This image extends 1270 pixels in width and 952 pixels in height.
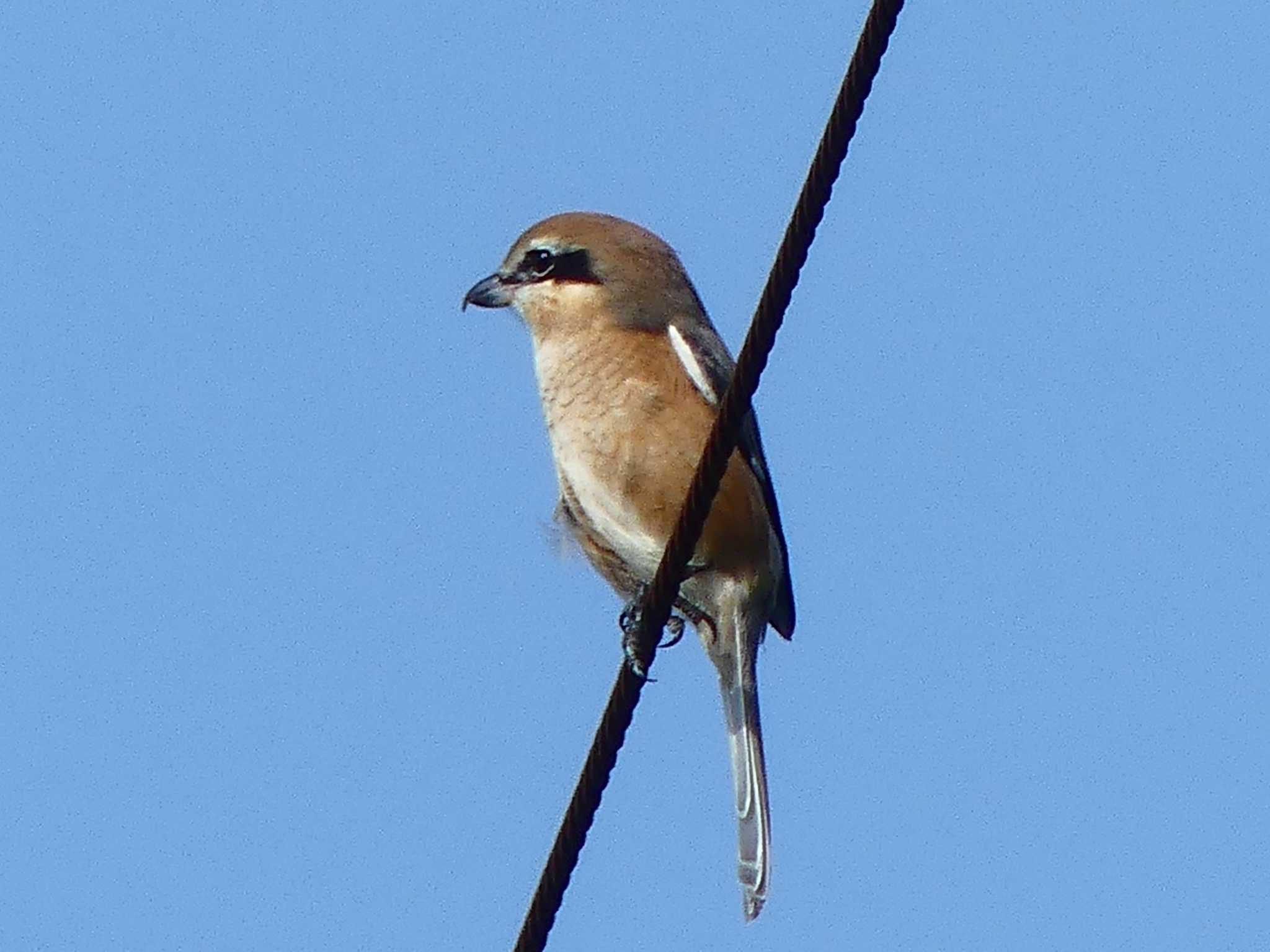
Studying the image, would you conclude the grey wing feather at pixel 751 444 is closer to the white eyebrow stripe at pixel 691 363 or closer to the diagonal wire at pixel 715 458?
the white eyebrow stripe at pixel 691 363

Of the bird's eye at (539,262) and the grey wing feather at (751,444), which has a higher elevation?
the bird's eye at (539,262)

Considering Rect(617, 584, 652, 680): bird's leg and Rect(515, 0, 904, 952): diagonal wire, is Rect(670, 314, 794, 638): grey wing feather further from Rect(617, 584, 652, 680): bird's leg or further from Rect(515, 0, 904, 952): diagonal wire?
Rect(515, 0, 904, 952): diagonal wire

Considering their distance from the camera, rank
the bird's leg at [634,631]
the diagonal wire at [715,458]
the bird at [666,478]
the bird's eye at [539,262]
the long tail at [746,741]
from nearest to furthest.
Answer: the diagonal wire at [715,458] < the bird's leg at [634,631] < the long tail at [746,741] < the bird at [666,478] < the bird's eye at [539,262]

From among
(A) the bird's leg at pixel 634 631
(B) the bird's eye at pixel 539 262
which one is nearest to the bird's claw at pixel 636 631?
(A) the bird's leg at pixel 634 631

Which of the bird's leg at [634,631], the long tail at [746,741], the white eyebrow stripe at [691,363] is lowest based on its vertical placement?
the long tail at [746,741]

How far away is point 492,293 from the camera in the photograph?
6.20 meters

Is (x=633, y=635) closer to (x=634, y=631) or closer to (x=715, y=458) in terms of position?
(x=634, y=631)

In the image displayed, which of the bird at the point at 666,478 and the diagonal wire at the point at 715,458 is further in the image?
the bird at the point at 666,478

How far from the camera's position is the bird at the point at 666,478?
534 centimetres

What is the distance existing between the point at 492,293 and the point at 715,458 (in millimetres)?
2584

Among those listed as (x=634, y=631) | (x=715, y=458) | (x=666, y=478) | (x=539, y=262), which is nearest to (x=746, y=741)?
(x=666, y=478)

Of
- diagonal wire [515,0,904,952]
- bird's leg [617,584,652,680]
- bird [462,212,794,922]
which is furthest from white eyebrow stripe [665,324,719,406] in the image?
diagonal wire [515,0,904,952]

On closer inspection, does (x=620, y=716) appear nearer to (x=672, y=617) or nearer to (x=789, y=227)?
(x=789, y=227)

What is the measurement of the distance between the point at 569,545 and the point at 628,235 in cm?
96
